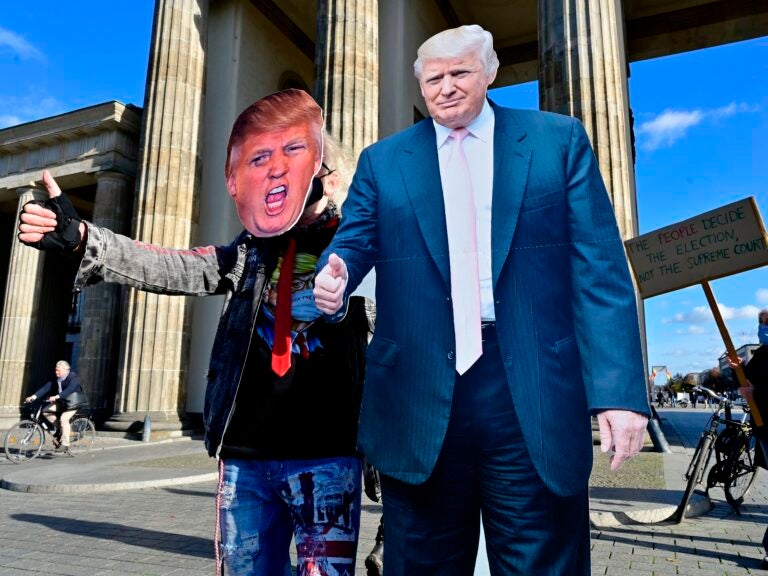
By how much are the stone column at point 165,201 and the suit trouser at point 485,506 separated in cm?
1374

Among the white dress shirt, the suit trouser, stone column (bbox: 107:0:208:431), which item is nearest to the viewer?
the suit trouser

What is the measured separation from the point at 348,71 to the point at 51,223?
12.0 metres

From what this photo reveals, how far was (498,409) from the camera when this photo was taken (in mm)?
1352

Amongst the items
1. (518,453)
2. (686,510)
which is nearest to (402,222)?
(518,453)

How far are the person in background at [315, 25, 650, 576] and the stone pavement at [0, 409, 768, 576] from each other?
26 centimetres

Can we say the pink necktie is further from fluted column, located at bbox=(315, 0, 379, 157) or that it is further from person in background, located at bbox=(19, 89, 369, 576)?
fluted column, located at bbox=(315, 0, 379, 157)

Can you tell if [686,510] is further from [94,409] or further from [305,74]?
[305,74]

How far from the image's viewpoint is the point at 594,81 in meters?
10.9

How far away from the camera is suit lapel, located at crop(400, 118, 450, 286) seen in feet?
4.86

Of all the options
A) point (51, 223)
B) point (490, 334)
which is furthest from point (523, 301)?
point (51, 223)

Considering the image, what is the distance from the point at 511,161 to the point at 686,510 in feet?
18.0

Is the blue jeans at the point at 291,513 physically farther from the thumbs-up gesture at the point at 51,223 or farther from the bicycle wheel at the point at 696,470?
the bicycle wheel at the point at 696,470

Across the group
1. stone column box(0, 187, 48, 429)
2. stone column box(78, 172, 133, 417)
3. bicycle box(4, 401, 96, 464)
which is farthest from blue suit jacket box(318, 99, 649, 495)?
stone column box(0, 187, 48, 429)

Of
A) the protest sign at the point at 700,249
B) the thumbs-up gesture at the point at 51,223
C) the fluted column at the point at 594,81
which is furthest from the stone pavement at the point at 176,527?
the fluted column at the point at 594,81
